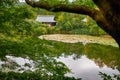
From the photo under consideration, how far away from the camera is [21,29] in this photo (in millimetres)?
5055

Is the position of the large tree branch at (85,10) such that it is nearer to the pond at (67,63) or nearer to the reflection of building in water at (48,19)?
the pond at (67,63)

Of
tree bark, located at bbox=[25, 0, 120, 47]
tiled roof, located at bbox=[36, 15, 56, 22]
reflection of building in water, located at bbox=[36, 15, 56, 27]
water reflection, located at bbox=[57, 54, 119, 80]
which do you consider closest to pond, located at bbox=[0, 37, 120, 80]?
water reflection, located at bbox=[57, 54, 119, 80]

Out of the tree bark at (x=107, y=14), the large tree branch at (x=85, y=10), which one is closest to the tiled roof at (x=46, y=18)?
the large tree branch at (x=85, y=10)

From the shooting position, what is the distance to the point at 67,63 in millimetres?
→ 17625

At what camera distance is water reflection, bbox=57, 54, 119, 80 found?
14.4 metres

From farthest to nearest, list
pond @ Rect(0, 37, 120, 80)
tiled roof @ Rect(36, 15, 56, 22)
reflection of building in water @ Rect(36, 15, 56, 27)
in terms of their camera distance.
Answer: tiled roof @ Rect(36, 15, 56, 22)
reflection of building in water @ Rect(36, 15, 56, 27)
pond @ Rect(0, 37, 120, 80)

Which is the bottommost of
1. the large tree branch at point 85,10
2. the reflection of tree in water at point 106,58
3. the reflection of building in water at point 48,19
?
the reflection of building in water at point 48,19

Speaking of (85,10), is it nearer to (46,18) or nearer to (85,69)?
(85,69)

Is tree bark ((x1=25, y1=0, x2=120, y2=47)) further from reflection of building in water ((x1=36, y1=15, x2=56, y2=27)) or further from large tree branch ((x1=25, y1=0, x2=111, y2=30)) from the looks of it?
reflection of building in water ((x1=36, y1=15, x2=56, y2=27))

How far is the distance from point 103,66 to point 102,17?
14896 mm

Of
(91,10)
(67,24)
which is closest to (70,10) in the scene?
(91,10)

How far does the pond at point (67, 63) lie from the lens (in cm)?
487

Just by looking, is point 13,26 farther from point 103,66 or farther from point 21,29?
point 103,66

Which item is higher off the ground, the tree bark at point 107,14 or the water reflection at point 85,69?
the tree bark at point 107,14
